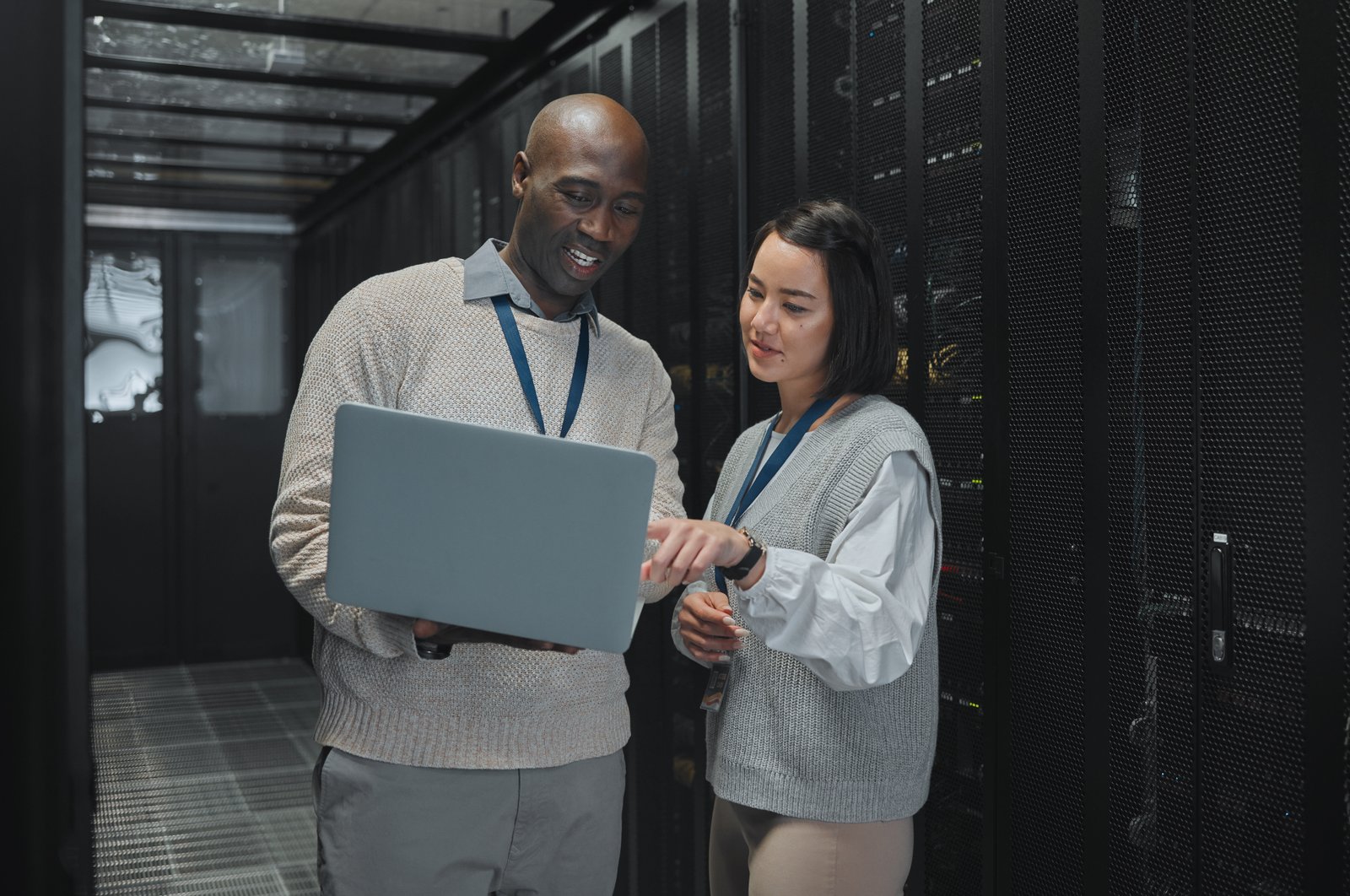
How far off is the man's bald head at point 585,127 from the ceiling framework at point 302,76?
1501mm

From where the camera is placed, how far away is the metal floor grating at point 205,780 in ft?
12.9

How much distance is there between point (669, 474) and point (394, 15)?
259 centimetres

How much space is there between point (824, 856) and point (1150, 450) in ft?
2.41

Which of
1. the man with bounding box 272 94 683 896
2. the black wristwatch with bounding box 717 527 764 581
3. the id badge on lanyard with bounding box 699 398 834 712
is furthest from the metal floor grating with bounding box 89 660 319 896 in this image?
the black wristwatch with bounding box 717 527 764 581

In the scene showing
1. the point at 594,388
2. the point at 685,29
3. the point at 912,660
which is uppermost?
the point at 685,29

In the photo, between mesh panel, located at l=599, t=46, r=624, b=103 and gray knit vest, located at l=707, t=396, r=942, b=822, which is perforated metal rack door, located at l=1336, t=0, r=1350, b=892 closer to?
gray knit vest, located at l=707, t=396, r=942, b=822

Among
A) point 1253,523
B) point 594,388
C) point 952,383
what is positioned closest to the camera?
point 1253,523

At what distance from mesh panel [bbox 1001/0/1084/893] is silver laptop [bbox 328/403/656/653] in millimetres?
806

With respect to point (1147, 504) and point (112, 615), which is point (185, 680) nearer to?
point (112, 615)

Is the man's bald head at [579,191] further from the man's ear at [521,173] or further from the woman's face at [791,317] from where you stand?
the woman's face at [791,317]

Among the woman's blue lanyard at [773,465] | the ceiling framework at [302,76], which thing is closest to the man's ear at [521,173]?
the woman's blue lanyard at [773,465]

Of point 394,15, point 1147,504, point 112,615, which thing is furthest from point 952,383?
point 112,615

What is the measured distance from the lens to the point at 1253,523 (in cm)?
146

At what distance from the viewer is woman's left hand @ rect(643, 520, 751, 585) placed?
54.1 inches
